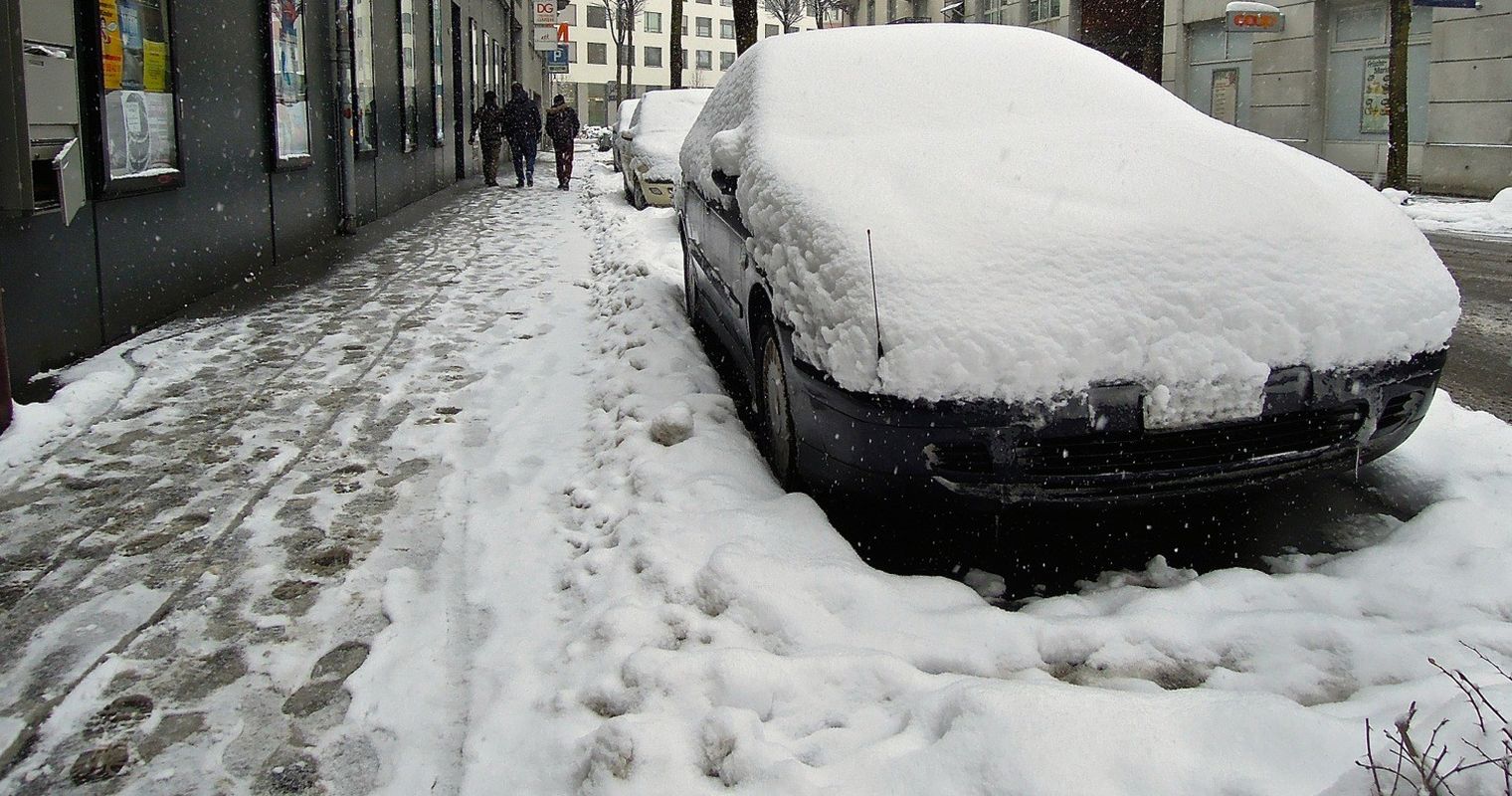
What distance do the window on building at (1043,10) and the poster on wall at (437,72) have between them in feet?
66.5

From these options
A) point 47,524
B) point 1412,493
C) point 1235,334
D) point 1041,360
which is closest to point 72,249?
point 47,524

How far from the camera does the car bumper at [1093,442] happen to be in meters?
3.28

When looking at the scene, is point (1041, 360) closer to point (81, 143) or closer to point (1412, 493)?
point (1412, 493)

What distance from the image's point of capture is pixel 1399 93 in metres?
17.4

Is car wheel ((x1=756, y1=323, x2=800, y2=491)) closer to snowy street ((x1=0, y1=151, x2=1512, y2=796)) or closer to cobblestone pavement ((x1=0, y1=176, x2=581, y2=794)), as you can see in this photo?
snowy street ((x1=0, y1=151, x2=1512, y2=796))

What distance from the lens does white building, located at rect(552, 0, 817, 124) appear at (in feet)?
283

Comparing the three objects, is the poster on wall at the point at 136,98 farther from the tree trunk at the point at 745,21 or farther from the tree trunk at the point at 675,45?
the tree trunk at the point at 675,45

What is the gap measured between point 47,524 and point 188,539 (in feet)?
1.69

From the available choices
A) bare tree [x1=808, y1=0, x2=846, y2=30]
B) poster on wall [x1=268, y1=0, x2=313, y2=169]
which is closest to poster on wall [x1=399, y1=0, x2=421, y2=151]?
poster on wall [x1=268, y1=0, x2=313, y2=169]

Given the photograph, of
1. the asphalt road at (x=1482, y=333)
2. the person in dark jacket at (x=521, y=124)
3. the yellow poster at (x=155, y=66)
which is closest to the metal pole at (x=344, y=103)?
the yellow poster at (x=155, y=66)

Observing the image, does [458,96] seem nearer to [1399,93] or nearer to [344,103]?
[344,103]

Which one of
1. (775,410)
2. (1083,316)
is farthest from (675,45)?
(1083,316)

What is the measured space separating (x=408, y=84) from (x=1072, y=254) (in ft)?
46.7

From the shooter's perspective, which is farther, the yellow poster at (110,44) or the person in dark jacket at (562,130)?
the person in dark jacket at (562,130)
